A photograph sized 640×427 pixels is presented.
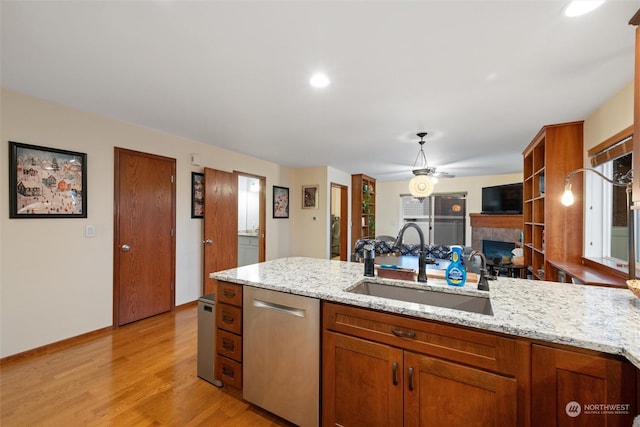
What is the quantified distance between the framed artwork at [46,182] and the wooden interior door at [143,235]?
34 centimetres

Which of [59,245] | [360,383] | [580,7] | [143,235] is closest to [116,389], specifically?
[59,245]

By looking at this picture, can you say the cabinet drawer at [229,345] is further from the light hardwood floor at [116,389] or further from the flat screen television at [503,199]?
the flat screen television at [503,199]

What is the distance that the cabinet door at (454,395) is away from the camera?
41.0 inches

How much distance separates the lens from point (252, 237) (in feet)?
17.8

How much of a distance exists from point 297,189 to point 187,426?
4.60 meters

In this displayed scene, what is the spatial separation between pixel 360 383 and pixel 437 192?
274 inches

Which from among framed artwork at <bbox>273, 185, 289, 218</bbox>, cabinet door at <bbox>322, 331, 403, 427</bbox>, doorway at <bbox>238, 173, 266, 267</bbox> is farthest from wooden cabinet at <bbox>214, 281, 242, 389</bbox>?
framed artwork at <bbox>273, 185, 289, 218</bbox>

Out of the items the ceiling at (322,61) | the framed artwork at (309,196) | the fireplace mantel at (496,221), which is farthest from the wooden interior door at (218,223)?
the fireplace mantel at (496,221)

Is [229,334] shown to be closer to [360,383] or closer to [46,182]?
[360,383]

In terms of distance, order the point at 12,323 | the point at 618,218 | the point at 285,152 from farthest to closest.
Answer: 1. the point at 285,152
2. the point at 618,218
3. the point at 12,323

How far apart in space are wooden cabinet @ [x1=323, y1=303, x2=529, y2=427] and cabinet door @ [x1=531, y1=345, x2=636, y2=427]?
48mm

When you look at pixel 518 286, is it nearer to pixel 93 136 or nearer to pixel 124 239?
pixel 124 239

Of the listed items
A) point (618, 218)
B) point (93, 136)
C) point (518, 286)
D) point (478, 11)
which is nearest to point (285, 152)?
point (93, 136)

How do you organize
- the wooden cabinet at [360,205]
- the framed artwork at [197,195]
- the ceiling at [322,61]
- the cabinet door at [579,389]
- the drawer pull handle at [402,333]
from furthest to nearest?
the wooden cabinet at [360,205] → the framed artwork at [197,195] → the ceiling at [322,61] → the drawer pull handle at [402,333] → the cabinet door at [579,389]
